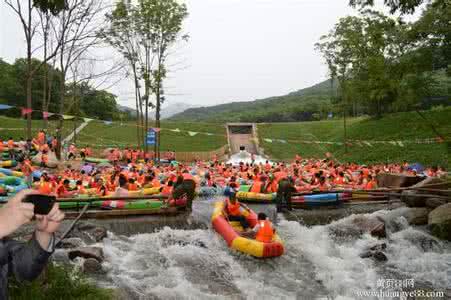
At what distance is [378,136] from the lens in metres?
34.8

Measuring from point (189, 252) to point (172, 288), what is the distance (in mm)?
2344

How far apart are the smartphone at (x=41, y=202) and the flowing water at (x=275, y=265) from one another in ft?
19.5

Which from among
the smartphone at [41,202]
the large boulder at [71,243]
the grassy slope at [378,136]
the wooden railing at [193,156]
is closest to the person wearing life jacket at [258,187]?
the large boulder at [71,243]

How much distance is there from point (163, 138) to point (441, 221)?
3248 centimetres

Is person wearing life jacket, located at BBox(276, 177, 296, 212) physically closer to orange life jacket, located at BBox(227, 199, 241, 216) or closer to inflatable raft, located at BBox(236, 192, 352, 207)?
inflatable raft, located at BBox(236, 192, 352, 207)

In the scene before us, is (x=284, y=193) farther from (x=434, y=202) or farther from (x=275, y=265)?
(x=434, y=202)

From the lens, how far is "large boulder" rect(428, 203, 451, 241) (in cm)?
1160

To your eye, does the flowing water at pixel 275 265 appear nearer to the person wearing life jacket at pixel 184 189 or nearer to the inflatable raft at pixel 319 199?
the person wearing life jacket at pixel 184 189

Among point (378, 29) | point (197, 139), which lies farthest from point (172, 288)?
point (197, 139)

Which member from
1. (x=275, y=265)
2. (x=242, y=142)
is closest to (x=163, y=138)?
(x=242, y=142)

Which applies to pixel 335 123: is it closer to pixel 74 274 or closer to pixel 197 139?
pixel 197 139

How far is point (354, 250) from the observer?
36.3 feet

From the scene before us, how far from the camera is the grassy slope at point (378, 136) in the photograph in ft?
90.6

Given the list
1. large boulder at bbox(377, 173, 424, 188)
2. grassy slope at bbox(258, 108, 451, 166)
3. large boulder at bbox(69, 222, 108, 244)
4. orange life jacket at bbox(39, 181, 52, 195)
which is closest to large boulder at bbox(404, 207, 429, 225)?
large boulder at bbox(377, 173, 424, 188)
